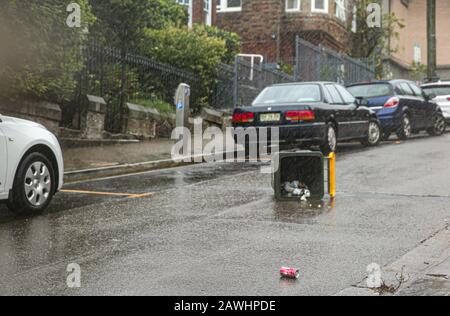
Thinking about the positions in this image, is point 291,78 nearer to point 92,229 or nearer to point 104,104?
point 104,104

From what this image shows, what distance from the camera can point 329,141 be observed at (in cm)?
1460

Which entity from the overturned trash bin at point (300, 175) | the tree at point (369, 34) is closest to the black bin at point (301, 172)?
the overturned trash bin at point (300, 175)

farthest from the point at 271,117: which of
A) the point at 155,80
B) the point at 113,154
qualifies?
the point at 155,80

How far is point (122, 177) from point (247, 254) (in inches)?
253

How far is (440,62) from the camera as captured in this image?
1943 inches

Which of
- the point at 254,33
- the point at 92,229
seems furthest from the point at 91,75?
the point at 254,33

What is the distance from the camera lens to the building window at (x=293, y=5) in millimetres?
30312

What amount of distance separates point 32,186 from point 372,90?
12.8 m

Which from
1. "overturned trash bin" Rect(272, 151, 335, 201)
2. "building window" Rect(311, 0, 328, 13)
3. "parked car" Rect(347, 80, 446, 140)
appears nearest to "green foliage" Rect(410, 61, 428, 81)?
"building window" Rect(311, 0, 328, 13)

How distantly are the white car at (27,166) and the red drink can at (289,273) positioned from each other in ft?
12.9

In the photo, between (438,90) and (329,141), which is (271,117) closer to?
(329,141)

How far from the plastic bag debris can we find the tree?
24673 millimetres

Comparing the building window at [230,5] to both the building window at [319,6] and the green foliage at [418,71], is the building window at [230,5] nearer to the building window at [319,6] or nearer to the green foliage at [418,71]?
the building window at [319,6]
